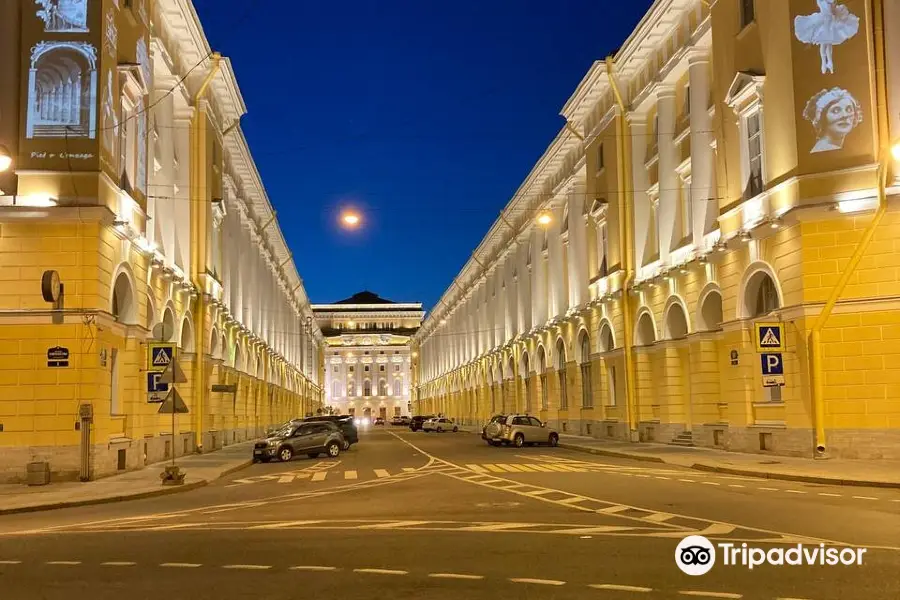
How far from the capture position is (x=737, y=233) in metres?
28.7

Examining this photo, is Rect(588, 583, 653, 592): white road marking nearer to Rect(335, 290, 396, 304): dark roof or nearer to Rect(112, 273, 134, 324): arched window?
Rect(112, 273, 134, 324): arched window

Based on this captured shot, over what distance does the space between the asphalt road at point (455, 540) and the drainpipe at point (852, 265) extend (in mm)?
4366

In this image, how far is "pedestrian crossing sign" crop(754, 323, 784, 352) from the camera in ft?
83.1

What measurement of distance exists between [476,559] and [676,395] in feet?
91.0

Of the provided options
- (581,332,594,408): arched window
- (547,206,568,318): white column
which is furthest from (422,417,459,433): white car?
(581,332,594,408): arched window

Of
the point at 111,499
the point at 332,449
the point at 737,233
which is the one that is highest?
the point at 737,233

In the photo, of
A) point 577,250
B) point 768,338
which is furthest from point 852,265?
point 577,250

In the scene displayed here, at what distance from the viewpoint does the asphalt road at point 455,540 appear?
8.77m

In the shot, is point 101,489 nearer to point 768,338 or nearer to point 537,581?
point 537,581

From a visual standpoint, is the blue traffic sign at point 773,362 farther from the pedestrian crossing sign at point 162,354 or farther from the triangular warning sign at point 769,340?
the pedestrian crossing sign at point 162,354

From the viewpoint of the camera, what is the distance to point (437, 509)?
52.7 ft

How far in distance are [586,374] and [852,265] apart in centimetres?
2625

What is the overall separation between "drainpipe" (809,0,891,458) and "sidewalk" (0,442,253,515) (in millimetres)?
16747

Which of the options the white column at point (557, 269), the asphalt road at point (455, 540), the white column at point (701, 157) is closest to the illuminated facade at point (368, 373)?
the white column at point (557, 269)
